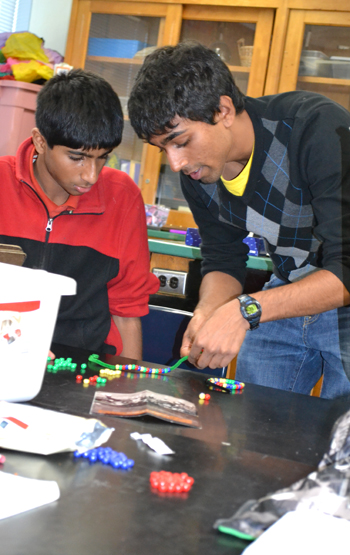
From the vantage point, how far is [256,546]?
45 cm

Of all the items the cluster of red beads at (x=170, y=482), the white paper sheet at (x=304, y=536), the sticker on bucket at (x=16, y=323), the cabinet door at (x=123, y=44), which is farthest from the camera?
the cabinet door at (x=123, y=44)

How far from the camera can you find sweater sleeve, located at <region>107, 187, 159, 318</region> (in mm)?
1387

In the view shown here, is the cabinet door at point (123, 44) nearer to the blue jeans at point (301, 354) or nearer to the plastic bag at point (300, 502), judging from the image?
the blue jeans at point (301, 354)

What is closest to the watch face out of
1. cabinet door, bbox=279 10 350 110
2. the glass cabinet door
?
cabinet door, bbox=279 10 350 110

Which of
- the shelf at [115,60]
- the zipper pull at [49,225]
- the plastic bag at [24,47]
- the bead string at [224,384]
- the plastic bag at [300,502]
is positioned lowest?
the bead string at [224,384]

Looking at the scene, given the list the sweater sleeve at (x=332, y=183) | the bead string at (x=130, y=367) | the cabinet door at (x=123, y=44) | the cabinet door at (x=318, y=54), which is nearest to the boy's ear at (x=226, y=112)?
the sweater sleeve at (x=332, y=183)

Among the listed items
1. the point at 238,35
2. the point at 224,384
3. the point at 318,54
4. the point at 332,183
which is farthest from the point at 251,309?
the point at 238,35

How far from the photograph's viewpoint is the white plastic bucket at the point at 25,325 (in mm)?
713

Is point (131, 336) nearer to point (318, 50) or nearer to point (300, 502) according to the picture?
point (300, 502)

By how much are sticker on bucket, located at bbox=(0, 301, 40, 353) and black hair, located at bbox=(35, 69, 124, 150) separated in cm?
62

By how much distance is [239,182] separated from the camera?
4.24 ft

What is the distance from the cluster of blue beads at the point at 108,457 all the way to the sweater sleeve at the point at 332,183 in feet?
2.00

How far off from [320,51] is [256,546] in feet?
8.95

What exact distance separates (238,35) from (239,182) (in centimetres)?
187
